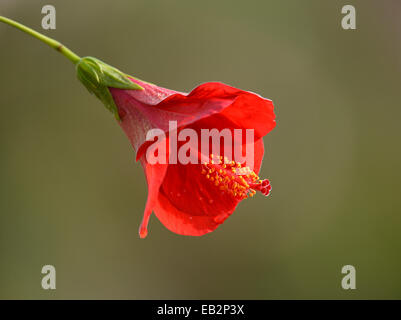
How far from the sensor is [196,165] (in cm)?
90

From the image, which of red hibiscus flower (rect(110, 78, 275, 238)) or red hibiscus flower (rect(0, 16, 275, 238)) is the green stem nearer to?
red hibiscus flower (rect(0, 16, 275, 238))

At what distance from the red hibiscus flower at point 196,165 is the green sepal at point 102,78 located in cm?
1

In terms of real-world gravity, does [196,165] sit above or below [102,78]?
below

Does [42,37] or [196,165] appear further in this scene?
[196,165]

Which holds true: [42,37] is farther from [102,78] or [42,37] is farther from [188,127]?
[188,127]

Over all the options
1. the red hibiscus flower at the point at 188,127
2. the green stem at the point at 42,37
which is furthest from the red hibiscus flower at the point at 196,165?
the green stem at the point at 42,37

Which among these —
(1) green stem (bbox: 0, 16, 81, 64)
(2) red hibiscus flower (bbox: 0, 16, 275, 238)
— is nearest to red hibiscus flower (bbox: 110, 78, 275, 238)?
(2) red hibiscus flower (bbox: 0, 16, 275, 238)

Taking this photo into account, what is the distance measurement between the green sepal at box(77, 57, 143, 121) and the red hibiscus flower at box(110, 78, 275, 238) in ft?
0.03

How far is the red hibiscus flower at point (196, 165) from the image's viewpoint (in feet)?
2.56

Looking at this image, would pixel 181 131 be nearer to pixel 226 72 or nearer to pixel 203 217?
pixel 203 217

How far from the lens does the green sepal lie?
841 mm

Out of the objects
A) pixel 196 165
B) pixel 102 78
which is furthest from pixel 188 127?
pixel 102 78

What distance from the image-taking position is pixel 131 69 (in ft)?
7.77

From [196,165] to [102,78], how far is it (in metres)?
0.26
